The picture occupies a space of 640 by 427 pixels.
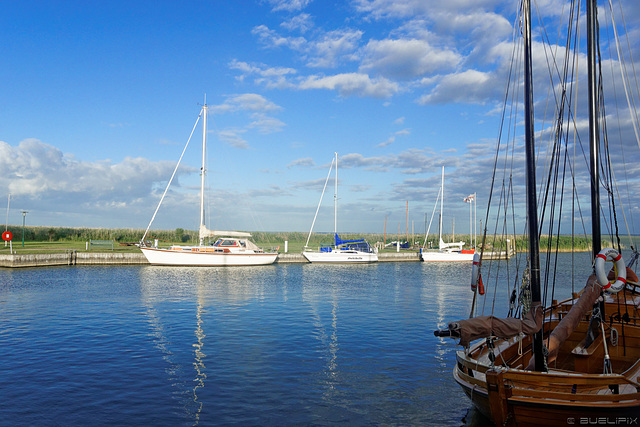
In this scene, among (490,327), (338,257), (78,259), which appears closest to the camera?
(490,327)

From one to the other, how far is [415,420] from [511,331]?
3.16 metres

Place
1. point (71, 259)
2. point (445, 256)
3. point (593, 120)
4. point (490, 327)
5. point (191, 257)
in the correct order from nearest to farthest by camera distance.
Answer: point (490, 327) → point (593, 120) → point (71, 259) → point (191, 257) → point (445, 256)

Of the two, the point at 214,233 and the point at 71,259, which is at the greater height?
the point at 214,233

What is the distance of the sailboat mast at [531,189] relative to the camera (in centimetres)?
944

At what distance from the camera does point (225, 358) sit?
49.7ft

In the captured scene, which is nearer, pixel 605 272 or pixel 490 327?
pixel 490 327

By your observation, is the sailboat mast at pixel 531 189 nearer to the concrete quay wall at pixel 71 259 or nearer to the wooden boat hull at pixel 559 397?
the wooden boat hull at pixel 559 397

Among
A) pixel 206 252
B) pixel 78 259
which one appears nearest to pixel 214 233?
pixel 206 252

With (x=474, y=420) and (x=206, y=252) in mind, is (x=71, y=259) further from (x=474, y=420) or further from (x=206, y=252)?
(x=474, y=420)

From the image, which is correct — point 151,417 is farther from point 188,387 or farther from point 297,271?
point 297,271

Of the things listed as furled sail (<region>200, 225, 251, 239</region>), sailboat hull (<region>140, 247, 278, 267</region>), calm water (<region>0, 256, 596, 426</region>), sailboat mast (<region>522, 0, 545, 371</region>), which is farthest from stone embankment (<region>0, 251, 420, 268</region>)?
sailboat mast (<region>522, 0, 545, 371</region>)

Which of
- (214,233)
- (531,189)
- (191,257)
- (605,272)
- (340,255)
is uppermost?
(531,189)

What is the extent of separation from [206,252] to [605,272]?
45.2 meters

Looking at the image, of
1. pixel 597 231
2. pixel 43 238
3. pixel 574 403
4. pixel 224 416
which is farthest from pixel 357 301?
pixel 43 238
